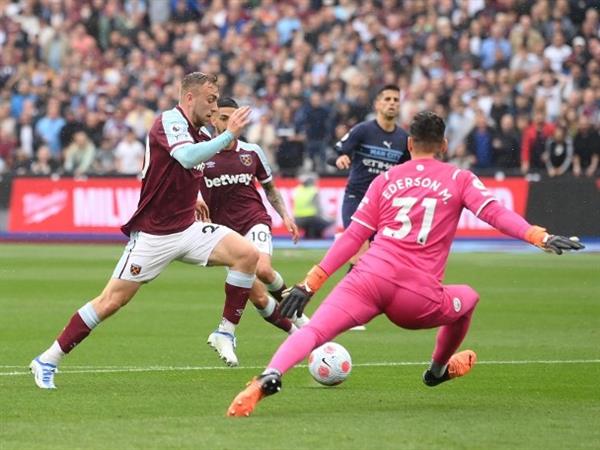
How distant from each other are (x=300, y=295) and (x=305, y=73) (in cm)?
2280

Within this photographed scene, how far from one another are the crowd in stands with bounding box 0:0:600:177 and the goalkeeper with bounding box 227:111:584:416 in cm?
1875

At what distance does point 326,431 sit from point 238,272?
3.41 metres

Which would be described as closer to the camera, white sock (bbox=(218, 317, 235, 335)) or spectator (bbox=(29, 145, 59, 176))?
white sock (bbox=(218, 317, 235, 335))

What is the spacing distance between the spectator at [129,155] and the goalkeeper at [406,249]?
67.3 feet

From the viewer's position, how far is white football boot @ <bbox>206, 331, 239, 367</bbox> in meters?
11.8

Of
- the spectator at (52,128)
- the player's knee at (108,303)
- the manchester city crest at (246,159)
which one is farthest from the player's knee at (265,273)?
the spectator at (52,128)

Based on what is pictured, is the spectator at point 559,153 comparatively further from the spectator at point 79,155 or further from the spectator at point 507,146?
the spectator at point 79,155

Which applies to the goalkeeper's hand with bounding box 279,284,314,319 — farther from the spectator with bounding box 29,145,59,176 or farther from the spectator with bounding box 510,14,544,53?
the spectator with bounding box 510,14,544,53

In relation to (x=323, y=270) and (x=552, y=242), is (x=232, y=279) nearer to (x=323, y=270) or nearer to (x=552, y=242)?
(x=323, y=270)

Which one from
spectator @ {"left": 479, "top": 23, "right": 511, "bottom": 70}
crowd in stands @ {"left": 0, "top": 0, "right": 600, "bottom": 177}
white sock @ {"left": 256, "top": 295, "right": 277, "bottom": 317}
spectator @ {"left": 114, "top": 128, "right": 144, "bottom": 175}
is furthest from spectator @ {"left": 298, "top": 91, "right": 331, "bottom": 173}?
white sock @ {"left": 256, "top": 295, "right": 277, "bottom": 317}

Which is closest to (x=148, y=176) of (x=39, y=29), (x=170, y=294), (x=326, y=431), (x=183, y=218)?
(x=183, y=218)

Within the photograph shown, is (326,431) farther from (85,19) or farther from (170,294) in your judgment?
(85,19)

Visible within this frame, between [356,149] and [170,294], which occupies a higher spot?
[356,149]

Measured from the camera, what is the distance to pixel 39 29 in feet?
113
